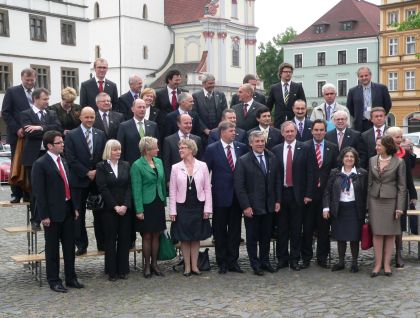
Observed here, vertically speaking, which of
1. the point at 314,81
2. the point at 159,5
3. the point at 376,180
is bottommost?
the point at 376,180

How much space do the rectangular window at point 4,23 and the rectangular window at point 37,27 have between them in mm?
1885

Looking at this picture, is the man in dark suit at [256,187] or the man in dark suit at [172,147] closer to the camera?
the man in dark suit at [256,187]

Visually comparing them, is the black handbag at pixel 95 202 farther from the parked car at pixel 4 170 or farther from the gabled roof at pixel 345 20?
the gabled roof at pixel 345 20

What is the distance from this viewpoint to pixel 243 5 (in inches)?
2662

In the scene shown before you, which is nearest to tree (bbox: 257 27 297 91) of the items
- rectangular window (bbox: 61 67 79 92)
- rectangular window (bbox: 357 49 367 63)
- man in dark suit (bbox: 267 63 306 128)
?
rectangular window (bbox: 357 49 367 63)

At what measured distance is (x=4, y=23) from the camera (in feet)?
137

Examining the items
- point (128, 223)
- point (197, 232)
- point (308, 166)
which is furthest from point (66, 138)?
point (308, 166)

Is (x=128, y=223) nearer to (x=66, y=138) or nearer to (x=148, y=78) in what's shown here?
(x=66, y=138)

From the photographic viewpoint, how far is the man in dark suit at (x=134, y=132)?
31.0 ft

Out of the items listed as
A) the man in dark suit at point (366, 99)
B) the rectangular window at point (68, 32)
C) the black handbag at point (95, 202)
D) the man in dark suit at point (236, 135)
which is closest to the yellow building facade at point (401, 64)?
the rectangular window at point (68, 32)

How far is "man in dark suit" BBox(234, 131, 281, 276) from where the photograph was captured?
9180 millimetres

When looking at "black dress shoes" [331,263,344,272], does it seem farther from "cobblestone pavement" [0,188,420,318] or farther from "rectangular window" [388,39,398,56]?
"rectangular window" [388,39,398,56]

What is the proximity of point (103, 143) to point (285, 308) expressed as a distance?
3.61 meters

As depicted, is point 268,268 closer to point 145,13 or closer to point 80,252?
point 80,252
